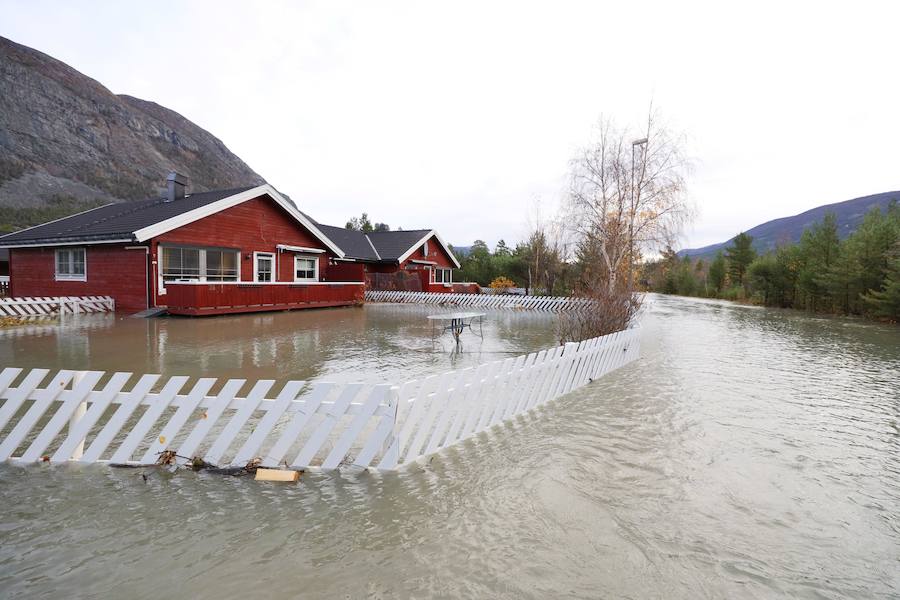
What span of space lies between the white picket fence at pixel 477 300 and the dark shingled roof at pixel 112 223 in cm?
1023

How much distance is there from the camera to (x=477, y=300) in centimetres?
2481

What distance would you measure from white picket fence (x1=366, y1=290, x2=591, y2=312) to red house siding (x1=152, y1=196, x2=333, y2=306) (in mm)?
5244

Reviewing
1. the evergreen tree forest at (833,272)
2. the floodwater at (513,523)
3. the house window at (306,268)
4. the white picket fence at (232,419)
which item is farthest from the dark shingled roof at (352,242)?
the floodwater at (513,523)

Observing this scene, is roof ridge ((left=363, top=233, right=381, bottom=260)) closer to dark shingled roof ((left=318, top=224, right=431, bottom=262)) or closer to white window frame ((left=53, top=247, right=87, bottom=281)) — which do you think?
dark shingled roof ((left=318, top=224, right=431, bottom=262))

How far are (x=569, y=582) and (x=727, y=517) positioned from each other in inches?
59.8

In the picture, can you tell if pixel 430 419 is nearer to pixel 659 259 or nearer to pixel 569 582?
pixel 569 582

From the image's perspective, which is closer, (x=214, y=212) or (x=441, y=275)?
(x=214, y=212)

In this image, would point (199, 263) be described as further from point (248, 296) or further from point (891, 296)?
point (891, 296)

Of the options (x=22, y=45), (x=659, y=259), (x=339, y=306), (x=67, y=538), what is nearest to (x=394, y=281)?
(x=339, y=306)

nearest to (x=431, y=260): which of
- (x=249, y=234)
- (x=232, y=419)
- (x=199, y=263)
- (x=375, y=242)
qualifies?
(x=375, y=242)

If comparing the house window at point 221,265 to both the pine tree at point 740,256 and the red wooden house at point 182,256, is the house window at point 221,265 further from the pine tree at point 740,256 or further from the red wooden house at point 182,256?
the pine tree at point 740,256

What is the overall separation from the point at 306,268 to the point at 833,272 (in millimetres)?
27334

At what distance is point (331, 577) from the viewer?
2.52 m

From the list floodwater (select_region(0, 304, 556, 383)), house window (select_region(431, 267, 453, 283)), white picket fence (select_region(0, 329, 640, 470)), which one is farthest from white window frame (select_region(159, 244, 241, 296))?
house window (select_region(431, 267, 453, 283))
